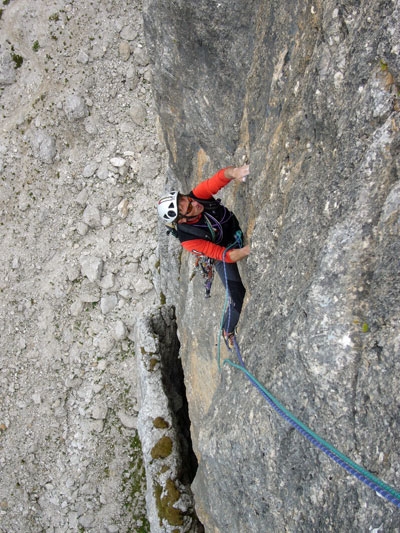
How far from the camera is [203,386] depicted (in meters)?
13.0

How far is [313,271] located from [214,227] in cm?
424

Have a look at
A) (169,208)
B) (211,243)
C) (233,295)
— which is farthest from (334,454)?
(169,208)

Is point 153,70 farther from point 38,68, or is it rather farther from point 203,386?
point 38,68

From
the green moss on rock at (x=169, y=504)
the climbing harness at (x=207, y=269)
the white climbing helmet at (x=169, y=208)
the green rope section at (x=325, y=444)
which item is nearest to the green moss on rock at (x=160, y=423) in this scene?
the green moss on rock at (x=169, y=504)

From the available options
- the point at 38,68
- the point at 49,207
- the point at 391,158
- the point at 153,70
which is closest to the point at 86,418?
the point at 49,207

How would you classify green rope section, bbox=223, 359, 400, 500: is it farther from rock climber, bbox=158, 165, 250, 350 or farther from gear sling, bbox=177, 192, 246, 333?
gear sling, bbox=177, 192, 246, 333

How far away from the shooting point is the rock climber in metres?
9.34

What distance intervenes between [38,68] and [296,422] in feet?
85.4

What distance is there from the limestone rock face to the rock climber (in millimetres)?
426

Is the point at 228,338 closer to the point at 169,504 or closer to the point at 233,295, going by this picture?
the point at 233,295

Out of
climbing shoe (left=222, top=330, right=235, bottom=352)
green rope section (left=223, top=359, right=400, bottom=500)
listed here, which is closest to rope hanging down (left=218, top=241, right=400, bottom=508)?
green rope section (left=223, top=359, right=400, bottom=500)

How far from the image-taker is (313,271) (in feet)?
19.9

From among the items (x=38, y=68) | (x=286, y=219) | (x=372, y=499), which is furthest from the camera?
(x=38, y=68)

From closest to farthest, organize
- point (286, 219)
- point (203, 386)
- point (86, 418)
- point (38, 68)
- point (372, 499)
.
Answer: point (372, 499), point (286, 219), point (203, 386), point (86, 418), point (38, 68)
